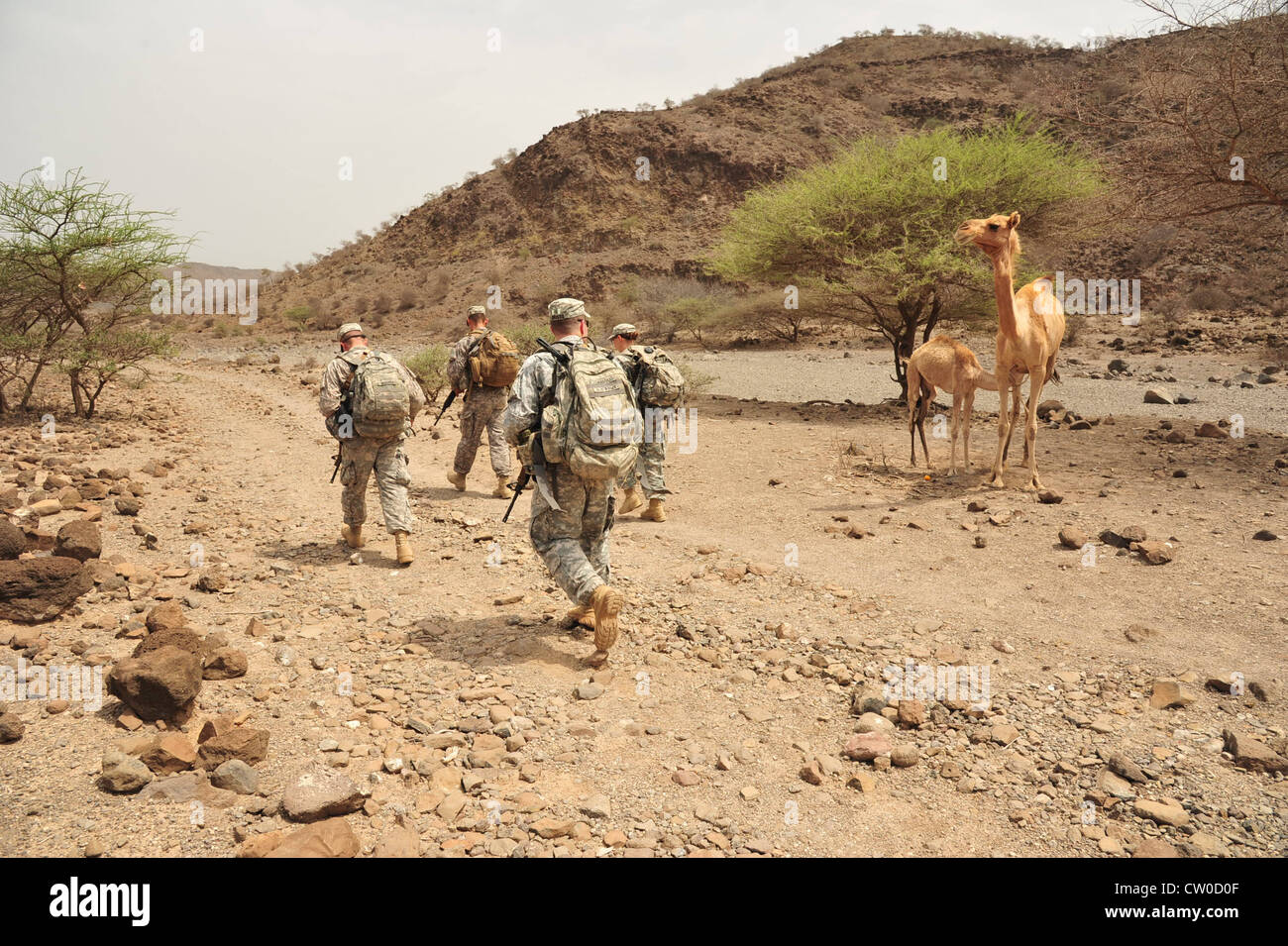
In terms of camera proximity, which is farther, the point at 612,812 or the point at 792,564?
the point at 792,564

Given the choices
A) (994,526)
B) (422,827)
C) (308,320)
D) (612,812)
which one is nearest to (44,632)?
(422,827)

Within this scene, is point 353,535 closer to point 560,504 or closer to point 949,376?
point 560,504

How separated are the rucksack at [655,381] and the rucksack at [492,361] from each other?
4.43ft

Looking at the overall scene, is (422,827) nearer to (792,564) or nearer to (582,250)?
(792,564)

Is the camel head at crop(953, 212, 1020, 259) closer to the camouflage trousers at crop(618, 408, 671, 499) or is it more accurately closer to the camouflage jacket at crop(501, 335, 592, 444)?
the camouflage trousers at crop(618, 408, 671, 499)

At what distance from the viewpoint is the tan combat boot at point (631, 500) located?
7848 mm

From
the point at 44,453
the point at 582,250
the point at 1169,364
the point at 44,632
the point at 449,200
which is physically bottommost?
the point at 44,632

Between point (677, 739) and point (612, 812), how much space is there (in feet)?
2.22

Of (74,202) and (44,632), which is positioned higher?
(74,202)

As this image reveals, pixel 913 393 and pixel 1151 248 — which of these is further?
pixel 1151 248

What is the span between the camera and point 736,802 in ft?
11.0

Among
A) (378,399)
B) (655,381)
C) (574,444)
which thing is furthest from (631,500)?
(574,444)

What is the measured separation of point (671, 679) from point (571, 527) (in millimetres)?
1034

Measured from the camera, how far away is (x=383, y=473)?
624cm
